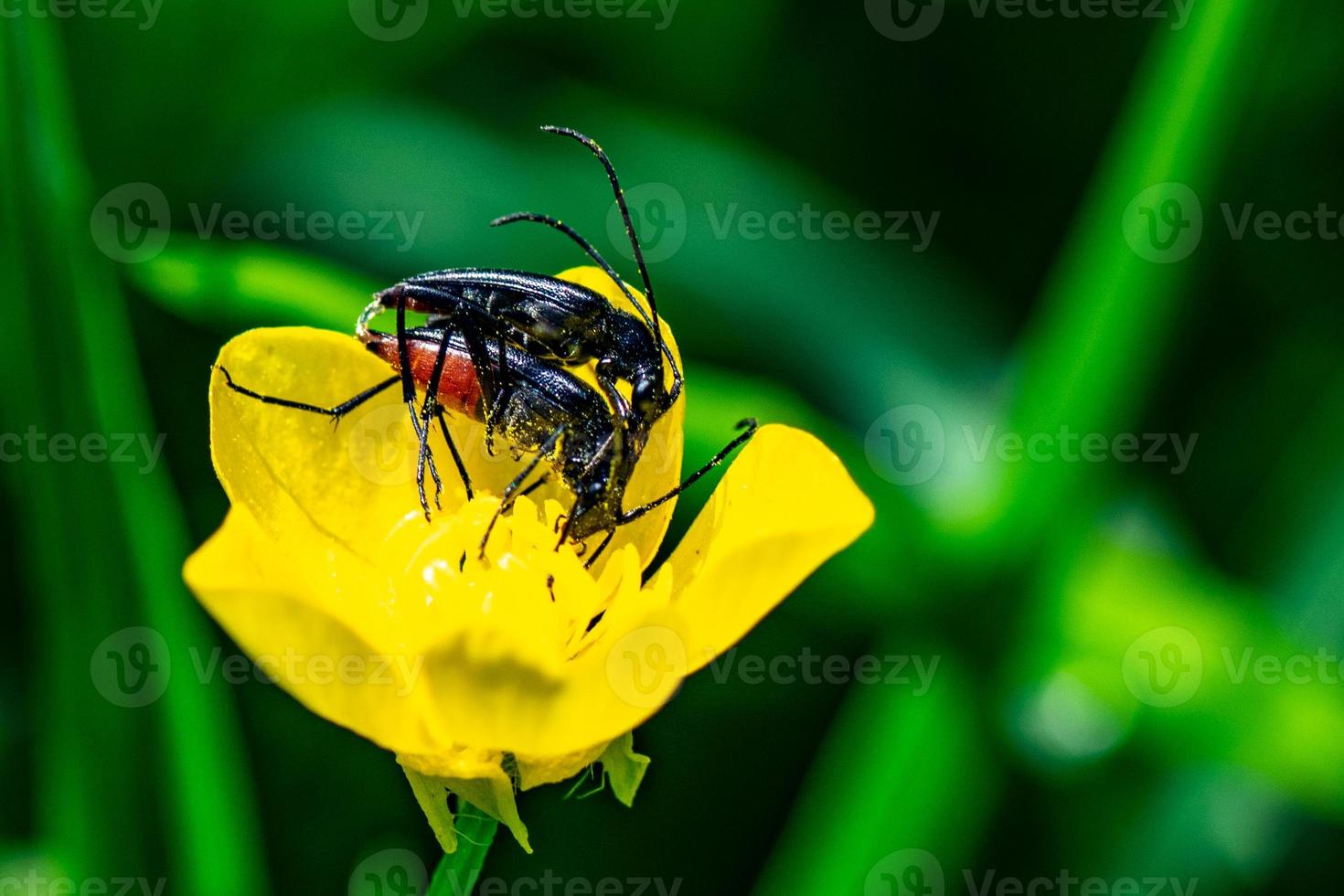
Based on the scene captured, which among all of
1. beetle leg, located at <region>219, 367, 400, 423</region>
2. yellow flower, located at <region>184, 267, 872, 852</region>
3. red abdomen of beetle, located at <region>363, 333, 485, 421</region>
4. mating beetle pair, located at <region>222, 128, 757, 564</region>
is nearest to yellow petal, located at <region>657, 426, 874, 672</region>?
yellow flower, located at <region>184, 267, 872, 852</region>

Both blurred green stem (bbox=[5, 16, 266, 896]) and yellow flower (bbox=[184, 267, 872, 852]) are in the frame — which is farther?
blurred green stem (bbox=[5, 16, 266, 896])

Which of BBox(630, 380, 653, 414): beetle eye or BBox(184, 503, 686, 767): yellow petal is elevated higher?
BBox(630, 380, 653, 414): beetle eye

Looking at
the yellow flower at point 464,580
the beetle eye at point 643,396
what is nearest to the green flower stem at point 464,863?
the yellow flower at point 464,580

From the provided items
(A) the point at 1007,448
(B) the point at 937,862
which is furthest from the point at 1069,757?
(A) the point at 1007,448

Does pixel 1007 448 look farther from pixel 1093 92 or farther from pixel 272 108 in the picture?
pixel 272 108

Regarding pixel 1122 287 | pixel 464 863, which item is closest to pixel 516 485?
pixel 464 863

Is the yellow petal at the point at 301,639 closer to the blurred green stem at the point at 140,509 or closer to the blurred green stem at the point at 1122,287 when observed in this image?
the blurred green stem at the point at 140,509

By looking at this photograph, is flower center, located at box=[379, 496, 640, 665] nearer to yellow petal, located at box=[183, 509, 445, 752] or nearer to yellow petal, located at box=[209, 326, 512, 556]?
yellow petal, located at box=[209, 326, 512, 556]
